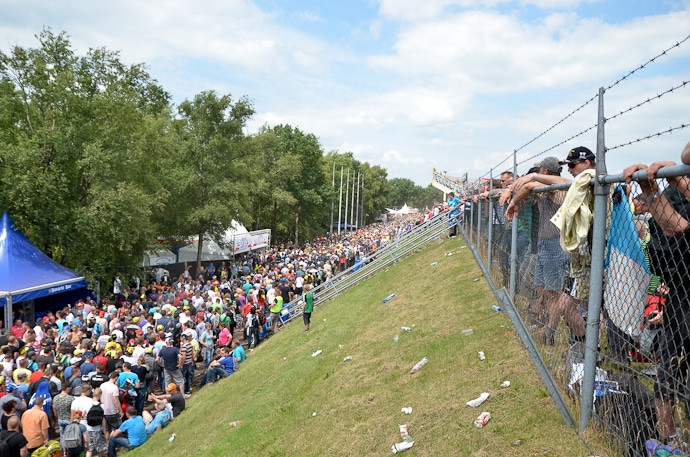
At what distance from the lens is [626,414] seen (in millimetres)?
3299

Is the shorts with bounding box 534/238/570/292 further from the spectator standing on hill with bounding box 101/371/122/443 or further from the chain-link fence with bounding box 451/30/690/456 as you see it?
the spectator standing on hill with bounding box 101/371/122/443

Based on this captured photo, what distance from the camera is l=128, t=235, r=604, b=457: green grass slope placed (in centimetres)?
451

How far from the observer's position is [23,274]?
55.4ft

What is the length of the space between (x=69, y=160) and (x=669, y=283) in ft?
77.4

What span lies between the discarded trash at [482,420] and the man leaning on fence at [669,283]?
169 centimetres

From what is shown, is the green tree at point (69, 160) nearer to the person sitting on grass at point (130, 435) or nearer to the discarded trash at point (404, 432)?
the person sitting on grass at point (130, 435)

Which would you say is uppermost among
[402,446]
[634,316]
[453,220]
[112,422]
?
[453,220]

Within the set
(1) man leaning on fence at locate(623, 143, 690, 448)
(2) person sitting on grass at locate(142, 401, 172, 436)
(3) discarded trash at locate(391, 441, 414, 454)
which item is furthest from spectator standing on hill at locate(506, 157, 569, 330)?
(2) person sitting on grass at locate(142, 401, 172, 436)

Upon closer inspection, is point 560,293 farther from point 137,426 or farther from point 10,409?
point 10,409

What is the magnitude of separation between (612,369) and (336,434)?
348 centimetres

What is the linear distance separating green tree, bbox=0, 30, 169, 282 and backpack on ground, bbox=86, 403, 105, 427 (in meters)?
12.6

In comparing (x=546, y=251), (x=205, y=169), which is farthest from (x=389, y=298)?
(x=205, y=169)

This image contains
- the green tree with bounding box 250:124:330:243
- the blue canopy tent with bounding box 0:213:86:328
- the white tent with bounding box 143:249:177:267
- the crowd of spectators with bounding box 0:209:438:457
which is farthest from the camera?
the green tree with bounding box 250:124:330:243

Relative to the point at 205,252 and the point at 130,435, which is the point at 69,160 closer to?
the point at 205,252
